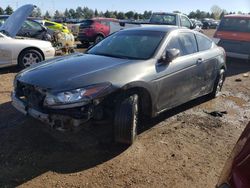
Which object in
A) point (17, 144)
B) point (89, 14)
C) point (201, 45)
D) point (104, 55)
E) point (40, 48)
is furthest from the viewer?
point (89, 14)

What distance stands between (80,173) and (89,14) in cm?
9365

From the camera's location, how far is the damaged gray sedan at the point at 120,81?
4250 mm

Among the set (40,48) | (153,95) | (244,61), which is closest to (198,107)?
(153,95)

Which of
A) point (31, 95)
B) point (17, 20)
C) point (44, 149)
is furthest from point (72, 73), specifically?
point (17, 20)

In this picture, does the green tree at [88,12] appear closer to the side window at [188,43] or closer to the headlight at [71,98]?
the side window at [188,43]

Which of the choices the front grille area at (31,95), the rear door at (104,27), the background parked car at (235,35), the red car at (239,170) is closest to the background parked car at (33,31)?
the rear door at (104,27)

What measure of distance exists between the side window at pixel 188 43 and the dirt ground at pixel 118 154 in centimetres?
113

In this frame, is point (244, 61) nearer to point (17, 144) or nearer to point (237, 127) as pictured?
point (237, 127)

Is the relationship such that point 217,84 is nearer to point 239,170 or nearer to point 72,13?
point 239,170

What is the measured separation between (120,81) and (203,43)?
283 cm

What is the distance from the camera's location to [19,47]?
29.9 feet

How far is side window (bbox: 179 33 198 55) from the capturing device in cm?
595

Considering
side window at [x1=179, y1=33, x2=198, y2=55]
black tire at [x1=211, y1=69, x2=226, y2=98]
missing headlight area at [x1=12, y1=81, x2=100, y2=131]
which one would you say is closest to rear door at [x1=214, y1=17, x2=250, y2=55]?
black tire at [x1=211, y1=69, x2=226, y2=98]

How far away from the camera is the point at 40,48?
948 cm
